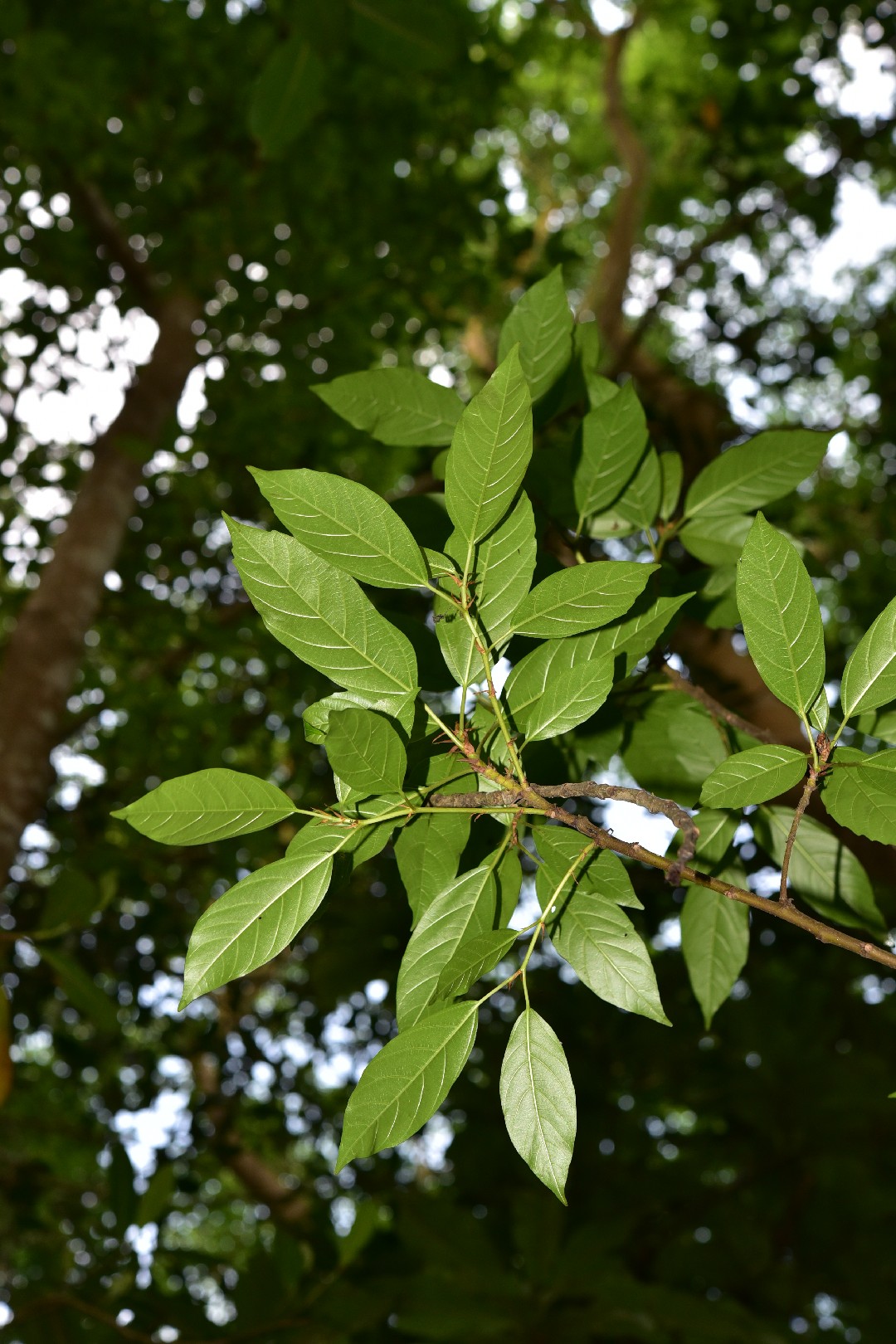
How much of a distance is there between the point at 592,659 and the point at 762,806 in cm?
32

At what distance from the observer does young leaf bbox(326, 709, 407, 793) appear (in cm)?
54

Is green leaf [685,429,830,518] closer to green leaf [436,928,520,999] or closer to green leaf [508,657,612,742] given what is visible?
green leaf [508,657,612,742]

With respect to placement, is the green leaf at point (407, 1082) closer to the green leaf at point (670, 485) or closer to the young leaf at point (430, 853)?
the young leaf at point (430, 853)

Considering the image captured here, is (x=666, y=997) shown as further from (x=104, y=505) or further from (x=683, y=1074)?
(x=104, y=505)

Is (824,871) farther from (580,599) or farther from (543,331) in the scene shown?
(543,331)

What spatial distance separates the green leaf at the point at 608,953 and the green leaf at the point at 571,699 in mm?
124

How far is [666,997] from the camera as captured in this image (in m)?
2.50

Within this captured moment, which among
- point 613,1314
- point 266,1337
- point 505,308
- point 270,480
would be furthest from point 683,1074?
point 505,308

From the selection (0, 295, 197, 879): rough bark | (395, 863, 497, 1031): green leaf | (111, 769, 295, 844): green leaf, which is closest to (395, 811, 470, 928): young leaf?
(395, 863, 497, 1031): green leaf

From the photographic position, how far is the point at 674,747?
0.83 m

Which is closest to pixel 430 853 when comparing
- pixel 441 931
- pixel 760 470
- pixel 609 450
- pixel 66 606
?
pixel 441 931

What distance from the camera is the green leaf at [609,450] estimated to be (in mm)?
773

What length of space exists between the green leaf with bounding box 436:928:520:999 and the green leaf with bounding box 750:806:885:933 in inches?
12.7

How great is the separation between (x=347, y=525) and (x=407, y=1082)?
1.11 feet
